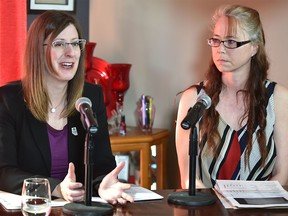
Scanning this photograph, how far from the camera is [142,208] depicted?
227 centimetres

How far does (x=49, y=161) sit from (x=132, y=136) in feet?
3.45

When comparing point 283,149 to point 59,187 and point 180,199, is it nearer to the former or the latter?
point 180,199

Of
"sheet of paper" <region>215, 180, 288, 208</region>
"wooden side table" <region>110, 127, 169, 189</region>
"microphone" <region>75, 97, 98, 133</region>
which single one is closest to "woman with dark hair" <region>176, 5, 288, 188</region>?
"sheet of paper" <region>215, 180, 288, 208</region>

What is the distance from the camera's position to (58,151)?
2.75 meters

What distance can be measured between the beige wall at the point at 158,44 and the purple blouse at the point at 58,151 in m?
1.36

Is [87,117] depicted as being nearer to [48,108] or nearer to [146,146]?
[48,108]

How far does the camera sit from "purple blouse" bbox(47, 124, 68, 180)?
2.74 meters

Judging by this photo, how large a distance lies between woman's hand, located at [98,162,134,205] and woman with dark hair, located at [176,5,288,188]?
2.52 ft

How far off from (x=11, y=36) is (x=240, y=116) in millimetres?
1215

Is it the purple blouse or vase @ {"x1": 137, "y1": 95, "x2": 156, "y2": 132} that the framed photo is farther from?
the purple blouse

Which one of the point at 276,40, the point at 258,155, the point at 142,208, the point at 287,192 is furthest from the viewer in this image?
the point at 276,40

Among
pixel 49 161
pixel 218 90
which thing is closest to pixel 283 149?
pixel 218 90

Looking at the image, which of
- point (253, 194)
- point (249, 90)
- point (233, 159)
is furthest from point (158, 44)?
point (253, 194)

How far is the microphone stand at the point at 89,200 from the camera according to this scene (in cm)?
212
